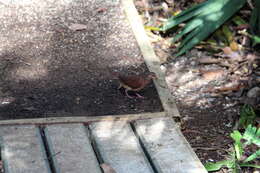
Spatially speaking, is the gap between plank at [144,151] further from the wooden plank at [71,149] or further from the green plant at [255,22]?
the green plant at [255,22]

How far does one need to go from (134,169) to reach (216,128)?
122 centimetres

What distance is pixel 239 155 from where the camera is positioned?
4.34 metres

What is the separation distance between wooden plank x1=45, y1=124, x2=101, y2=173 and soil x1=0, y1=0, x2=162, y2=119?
0.33 meters

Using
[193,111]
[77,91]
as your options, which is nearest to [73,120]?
[77,91]

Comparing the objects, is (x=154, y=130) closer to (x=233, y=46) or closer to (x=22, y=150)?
(x=22, y=150)

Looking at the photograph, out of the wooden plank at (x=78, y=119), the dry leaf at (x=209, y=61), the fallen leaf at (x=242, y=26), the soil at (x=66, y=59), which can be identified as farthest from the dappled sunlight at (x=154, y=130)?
the fallen leaf at (x=242, y=26)

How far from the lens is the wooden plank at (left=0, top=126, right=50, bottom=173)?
4184 millimetres

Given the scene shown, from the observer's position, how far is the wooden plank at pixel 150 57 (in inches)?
205

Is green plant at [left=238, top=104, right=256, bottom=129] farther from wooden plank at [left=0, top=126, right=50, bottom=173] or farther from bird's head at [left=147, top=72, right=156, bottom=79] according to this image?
wooden plank at [left=0, top=126, right=50, bottom=173]

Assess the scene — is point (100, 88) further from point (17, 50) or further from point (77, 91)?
point (17, 50)

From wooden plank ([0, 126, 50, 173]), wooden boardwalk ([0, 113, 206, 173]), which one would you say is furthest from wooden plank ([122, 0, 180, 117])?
wooden plank ([0, 126, 50, 173])

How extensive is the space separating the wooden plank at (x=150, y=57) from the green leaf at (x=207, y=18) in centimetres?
38

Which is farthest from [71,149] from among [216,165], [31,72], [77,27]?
[77,27]

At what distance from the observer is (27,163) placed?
4227mm
